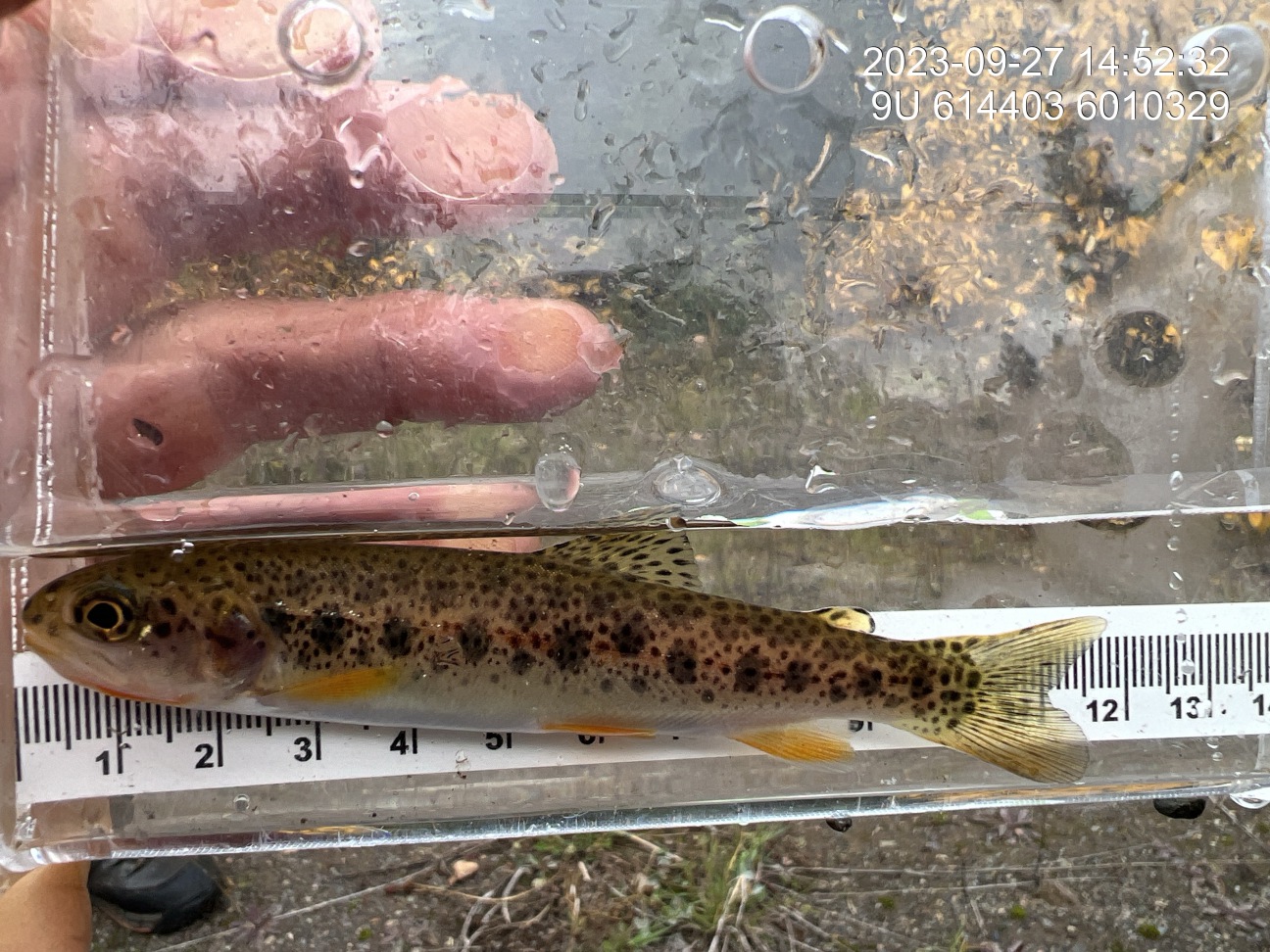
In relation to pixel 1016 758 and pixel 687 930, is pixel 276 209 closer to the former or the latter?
pixel 1016 758

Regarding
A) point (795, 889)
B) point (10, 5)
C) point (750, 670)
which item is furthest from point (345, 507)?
point (795, 889)

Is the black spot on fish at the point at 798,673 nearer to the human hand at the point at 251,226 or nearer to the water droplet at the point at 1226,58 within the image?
the human hand at the point at 251,226

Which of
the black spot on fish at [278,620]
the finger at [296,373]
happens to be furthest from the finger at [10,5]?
the black spot on fish at [278,620]

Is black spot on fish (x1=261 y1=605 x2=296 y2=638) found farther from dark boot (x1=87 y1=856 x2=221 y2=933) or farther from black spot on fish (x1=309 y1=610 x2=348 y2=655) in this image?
dark boot (x1=87 y1=856 x2=221 y2=933)

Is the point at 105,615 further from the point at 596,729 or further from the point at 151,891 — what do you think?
the point at 151,891

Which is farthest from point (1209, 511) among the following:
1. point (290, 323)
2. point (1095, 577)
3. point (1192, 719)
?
point (290, 323)

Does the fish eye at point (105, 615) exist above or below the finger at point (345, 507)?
below
